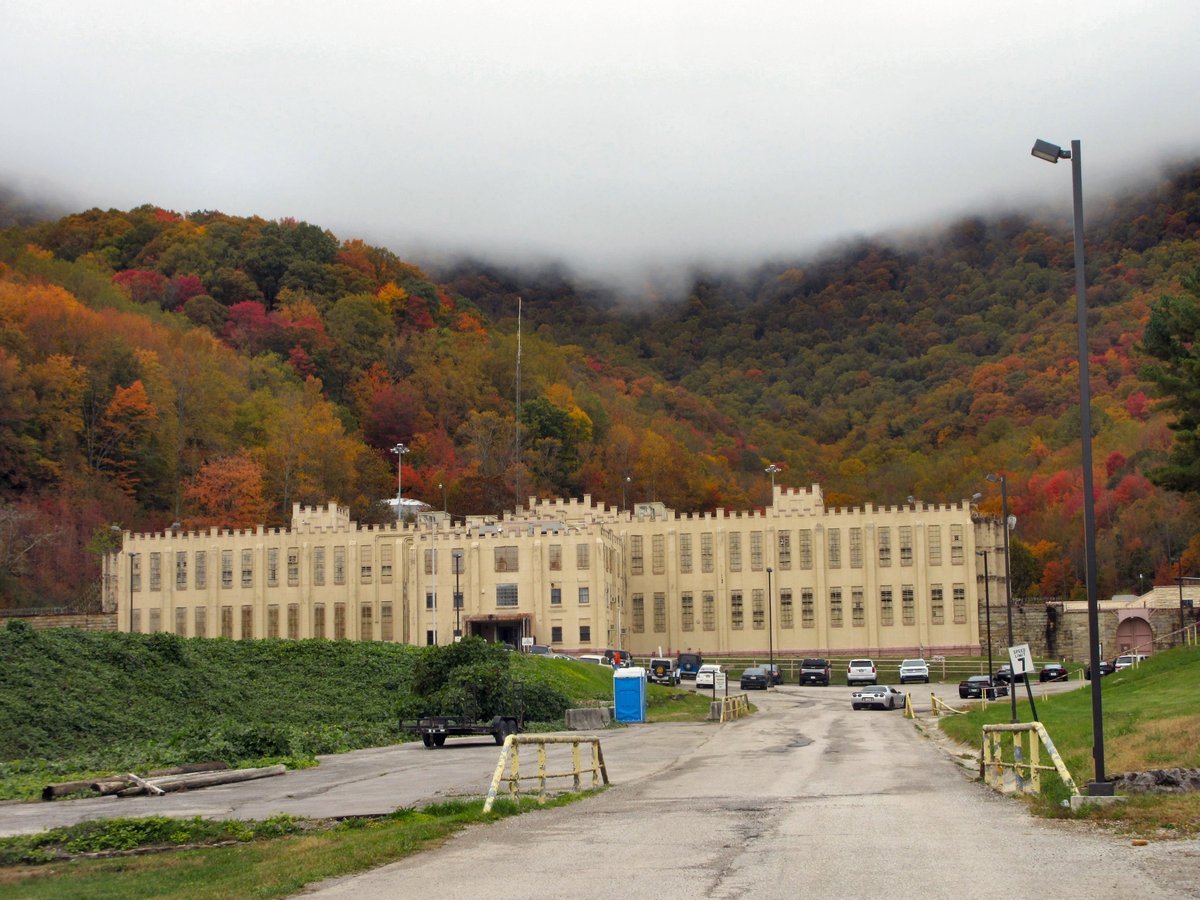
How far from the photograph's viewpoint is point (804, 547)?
10931cm

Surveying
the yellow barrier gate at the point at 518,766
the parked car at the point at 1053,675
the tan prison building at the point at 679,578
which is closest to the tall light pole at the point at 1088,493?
the yellow barrier gate at the point at 518,766

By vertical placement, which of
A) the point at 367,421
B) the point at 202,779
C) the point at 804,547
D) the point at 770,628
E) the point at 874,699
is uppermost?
the point at 367,421

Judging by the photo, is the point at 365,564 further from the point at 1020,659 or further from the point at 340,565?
the point at 1020,659

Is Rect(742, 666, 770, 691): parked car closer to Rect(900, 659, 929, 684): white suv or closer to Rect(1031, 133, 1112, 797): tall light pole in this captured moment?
Rect(900, 659, 929, 684): white suv

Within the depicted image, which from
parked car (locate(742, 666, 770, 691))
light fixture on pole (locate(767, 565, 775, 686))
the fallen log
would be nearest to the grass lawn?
the fallen log

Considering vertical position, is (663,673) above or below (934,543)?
below

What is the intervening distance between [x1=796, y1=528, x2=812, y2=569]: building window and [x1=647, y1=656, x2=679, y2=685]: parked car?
24.4 meters

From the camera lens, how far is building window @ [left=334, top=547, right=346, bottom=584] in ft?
356

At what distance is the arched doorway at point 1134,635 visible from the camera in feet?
336

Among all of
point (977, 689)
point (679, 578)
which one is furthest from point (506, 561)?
point (977, 689)

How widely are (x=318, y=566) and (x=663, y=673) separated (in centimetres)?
3590

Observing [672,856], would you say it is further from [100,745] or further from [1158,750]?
[100,745]

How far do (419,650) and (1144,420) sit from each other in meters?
109

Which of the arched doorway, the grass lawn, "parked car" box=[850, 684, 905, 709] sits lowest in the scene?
"parked car" box=[850, 684, 905, 709]
